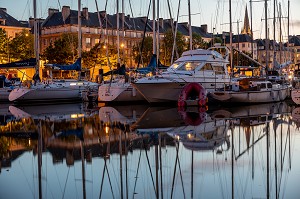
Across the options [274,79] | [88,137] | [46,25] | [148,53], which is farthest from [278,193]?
[46,25]

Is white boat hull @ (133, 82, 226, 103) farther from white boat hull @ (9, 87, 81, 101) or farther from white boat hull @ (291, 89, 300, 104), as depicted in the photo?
white boat hull @ (9, 87, 81, 101)

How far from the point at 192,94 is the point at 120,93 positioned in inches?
305

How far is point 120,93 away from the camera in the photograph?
149 feet

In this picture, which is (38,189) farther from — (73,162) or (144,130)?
(144,130)

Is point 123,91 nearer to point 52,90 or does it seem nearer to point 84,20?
point 52,90

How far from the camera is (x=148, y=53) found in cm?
10281

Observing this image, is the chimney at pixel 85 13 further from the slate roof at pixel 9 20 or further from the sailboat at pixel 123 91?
the sailboat at pixel 123 91

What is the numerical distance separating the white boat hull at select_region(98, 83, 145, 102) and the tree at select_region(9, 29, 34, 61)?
4725cm

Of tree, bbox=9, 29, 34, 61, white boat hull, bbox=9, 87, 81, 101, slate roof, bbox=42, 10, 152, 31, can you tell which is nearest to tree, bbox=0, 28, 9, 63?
tree, bbox=9, 29, 34, 61

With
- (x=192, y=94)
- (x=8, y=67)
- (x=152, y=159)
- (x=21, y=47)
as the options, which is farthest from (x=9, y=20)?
(x=152, y=159)

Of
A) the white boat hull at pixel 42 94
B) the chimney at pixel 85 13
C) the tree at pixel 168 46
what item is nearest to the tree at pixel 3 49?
the tree at pixel 168 46

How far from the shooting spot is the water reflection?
41.8ft

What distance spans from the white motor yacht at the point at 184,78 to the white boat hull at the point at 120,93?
3.89m

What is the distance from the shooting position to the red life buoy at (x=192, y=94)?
3978 cm
